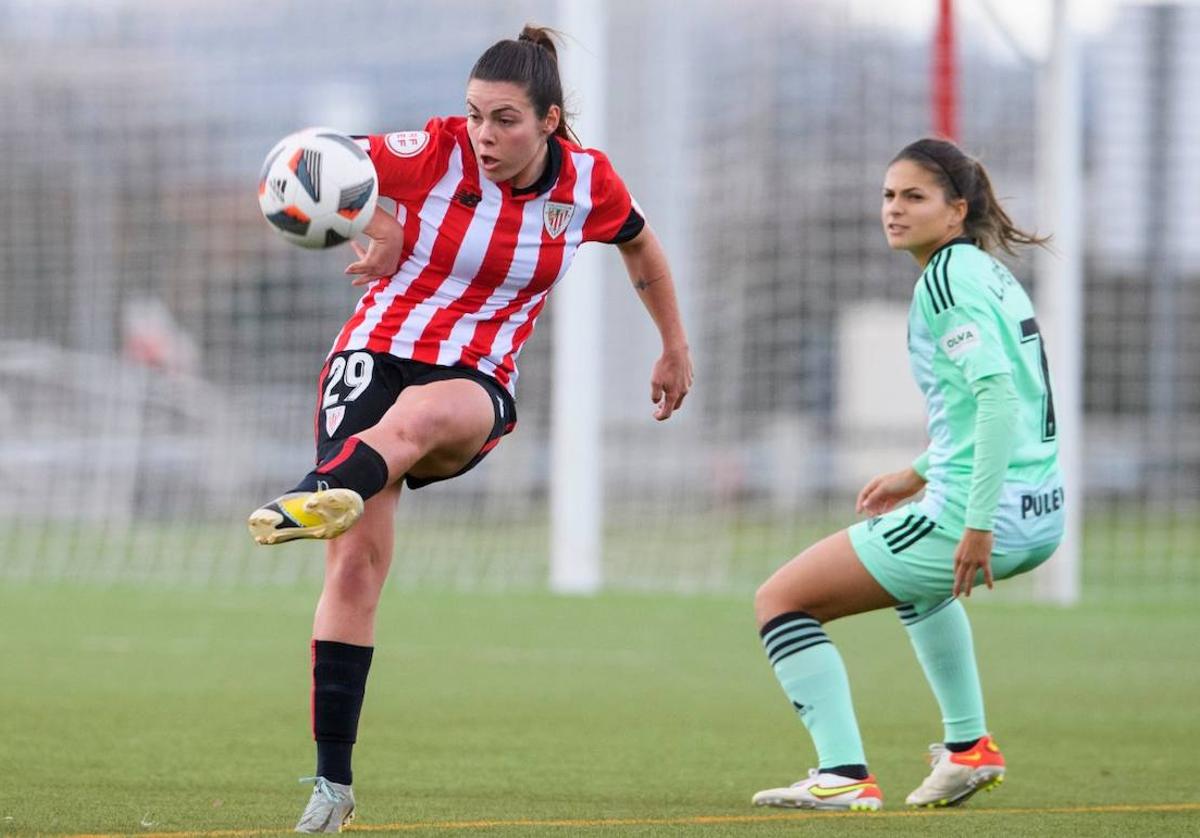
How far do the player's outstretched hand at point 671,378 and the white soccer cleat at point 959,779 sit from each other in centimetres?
120

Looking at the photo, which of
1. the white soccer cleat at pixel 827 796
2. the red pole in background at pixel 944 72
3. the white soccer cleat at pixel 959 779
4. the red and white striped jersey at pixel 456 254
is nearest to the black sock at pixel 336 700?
the red and white striped jersey at pixel 456 254

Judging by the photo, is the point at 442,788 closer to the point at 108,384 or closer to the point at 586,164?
the point at 586,164

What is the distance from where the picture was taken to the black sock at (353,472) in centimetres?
404

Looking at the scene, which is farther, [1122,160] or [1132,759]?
[1122,160]

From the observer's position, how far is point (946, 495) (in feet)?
16.0

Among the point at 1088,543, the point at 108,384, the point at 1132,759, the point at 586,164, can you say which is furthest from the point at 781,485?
the point at 586,164

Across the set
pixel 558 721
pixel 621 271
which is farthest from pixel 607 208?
pixel 621 271

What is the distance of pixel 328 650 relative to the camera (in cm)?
443

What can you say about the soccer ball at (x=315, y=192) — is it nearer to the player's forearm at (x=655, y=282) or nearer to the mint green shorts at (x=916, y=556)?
the player's forearm at (x=655, y=282)

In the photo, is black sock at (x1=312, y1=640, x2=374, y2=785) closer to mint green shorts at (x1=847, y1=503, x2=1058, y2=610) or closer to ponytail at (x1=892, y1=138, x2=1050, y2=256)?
mint green shorts at (x1=847, y1=503, x2=1058, y2=610)

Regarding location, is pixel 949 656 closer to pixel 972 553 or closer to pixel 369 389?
pixel 972 553

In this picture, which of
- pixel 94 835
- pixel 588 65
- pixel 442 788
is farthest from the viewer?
pixel 588 65

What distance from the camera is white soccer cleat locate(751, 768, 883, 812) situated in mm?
4859

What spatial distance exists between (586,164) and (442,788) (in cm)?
176
